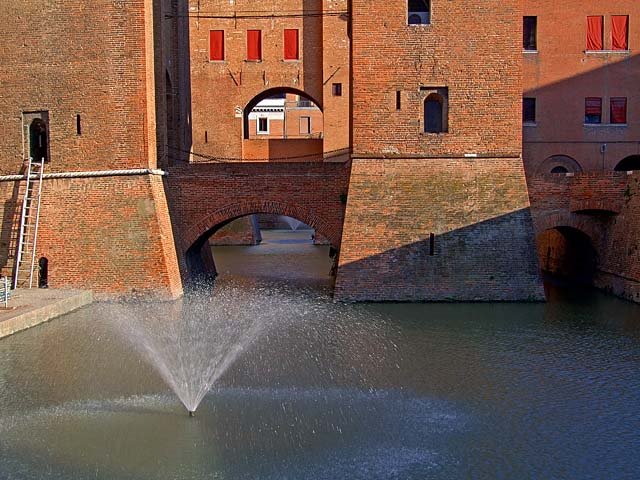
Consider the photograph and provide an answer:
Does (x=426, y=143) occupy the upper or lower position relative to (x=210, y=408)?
upper

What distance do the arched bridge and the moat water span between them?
123 inches

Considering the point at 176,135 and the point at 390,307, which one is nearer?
the point at 390,307

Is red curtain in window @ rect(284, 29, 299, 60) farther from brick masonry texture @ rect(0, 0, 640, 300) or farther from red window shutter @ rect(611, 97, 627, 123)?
brick masonry texture @ rect(0, 0, 640, 300)

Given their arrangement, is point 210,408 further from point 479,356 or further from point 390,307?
point 390,307

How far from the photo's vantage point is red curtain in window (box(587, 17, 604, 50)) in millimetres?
25172

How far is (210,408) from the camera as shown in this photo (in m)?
8.88

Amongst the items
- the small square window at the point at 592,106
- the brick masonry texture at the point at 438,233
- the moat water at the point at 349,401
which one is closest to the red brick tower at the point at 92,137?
the moat water at the point at 349,401

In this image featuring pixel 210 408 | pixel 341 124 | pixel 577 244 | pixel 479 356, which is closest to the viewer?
pixel 210 408

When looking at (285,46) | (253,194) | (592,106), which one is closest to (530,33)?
(592,106)

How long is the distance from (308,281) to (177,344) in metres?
8.30

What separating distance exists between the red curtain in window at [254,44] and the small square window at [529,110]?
10.2 meters

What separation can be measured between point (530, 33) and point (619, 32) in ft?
9.65

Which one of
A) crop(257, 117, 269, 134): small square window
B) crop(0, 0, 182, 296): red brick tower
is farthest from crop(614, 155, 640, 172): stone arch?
crop(257, 117, 269, 134): small square window

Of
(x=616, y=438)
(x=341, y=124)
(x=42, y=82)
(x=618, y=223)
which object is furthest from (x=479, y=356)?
(x=341, y=124)
